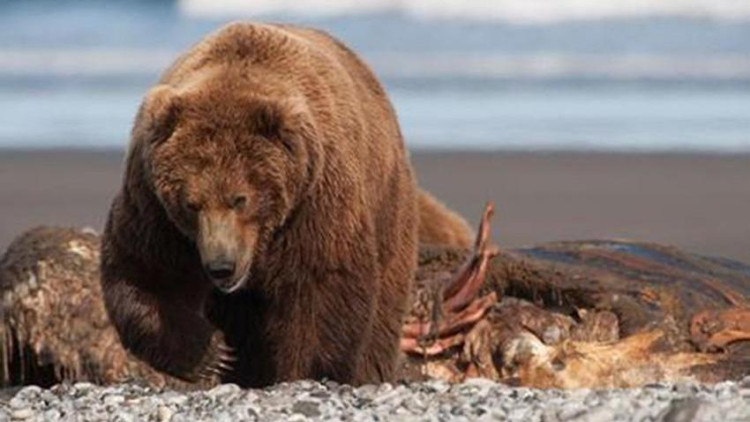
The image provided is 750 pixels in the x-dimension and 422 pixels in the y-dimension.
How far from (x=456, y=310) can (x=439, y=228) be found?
1637 mm

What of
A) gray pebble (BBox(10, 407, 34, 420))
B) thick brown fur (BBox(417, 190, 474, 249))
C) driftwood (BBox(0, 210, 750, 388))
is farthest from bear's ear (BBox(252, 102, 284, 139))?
thick brown fur (BBox(417, 190, 474, 249))

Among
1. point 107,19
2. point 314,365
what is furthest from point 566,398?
point 107,19

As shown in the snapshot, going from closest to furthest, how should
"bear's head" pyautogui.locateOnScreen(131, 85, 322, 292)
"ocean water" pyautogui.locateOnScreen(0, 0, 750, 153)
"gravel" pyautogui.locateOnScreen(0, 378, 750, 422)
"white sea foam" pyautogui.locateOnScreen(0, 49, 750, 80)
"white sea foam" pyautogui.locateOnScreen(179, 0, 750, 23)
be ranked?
"gravel" pyautogui.locateOnScreen(0, 378, 750, 422)
"bear's head" pyautogui.locateOnScreen(131, 85, 322, 292)
"ocean water" pyautogui.locateOnScreen(0, 0, 750, 153)
"white sea foam" pyautogui.locateOnScreen(0, 49, 750, 80)
"white sea foam" pyautogui.locateOnScreen(179, 0, 750, 23)

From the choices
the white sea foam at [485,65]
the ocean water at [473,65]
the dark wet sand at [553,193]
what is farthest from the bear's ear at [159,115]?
the white sea foam at [485,65]

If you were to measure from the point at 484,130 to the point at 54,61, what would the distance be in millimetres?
7770

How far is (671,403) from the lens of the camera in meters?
5.95

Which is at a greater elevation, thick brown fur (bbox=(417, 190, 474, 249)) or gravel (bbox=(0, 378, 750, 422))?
thick brown fur (bbox=(417, 190, 474, 249))

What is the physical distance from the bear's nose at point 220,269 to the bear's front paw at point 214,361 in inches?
19.7

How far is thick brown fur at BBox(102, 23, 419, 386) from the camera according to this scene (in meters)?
6.88

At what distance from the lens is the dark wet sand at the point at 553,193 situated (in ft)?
46.6

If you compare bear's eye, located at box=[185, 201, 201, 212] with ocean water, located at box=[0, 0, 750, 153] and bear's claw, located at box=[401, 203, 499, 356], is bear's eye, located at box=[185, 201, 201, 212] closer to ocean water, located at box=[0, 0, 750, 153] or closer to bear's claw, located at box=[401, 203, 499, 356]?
bear's claw, located at box=[401, 203, 499, 356]

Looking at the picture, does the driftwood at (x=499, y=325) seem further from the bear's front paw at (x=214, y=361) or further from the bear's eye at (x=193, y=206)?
the bear's eye at (x=193, y=206)

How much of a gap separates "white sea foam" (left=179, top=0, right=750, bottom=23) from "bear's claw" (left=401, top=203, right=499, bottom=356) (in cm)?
1943

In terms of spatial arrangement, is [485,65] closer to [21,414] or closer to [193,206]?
[193,206]
